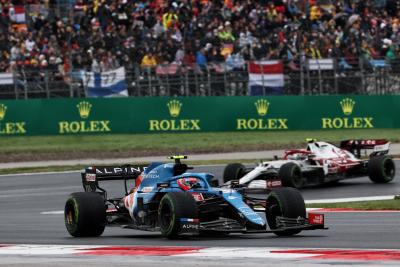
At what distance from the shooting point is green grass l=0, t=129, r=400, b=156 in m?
34.8

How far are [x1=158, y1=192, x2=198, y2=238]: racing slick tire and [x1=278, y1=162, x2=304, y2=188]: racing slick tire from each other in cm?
897

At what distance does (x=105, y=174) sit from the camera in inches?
634

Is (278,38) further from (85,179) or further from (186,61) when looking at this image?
(85,179)

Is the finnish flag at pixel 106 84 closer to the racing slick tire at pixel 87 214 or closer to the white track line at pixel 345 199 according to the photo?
the white track line at pixel 345 199

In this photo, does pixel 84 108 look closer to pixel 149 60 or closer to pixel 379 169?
pixel 149 60

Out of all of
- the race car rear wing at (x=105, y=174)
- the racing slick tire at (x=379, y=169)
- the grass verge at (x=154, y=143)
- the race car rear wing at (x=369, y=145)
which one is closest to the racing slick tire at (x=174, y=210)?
the race car rear wing at (x=105, y=174)

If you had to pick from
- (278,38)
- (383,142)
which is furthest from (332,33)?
(383,142)

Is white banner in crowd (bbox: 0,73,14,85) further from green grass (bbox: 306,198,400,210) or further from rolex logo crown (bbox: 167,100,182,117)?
green grass (bbox: 306,198,400,210)

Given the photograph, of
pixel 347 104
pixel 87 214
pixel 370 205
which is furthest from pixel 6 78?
pixel 87 214

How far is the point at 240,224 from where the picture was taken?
13664 millimetres

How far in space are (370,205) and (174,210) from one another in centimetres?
630

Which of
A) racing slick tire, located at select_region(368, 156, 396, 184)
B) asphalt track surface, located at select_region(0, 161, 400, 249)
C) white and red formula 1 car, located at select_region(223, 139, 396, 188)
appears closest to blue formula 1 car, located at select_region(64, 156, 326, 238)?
asphalt track surface, located at select_region(0, 161, 400, 249)

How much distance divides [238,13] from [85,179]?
80.4ft

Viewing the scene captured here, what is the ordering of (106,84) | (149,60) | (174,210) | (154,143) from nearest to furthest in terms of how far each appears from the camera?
(174,210), (154,143), (106,84), (149,60)
